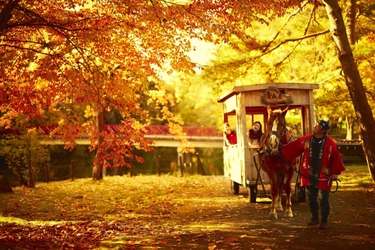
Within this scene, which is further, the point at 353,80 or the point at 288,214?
the point at 353,80

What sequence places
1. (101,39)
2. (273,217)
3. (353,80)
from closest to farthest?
(273,217)
(101,39)
(353,80)

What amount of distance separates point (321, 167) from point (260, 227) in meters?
1.52

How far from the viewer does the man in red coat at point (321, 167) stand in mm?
7367

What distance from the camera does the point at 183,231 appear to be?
7770 millimetres

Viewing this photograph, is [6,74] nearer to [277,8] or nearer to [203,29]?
[203,29]

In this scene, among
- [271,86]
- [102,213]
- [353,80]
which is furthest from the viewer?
[353,80]

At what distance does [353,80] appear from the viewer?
36.9 feet

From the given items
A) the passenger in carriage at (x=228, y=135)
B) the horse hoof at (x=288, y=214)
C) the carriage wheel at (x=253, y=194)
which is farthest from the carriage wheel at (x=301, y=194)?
the passenger in carriage at (x=228, y=135)

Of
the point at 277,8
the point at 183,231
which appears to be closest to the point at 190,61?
the point at 277,8

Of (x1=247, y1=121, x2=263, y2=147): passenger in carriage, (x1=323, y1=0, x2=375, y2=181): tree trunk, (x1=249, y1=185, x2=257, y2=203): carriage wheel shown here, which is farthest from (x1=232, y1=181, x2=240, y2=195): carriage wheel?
(x1=323, y1=0, x2=375, y2=181): tree trunk

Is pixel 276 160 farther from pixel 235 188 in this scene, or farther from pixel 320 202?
pixel 235 188

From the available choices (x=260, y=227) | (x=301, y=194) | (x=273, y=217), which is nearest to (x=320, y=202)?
(x=260, y=227)

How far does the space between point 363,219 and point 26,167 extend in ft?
45.0

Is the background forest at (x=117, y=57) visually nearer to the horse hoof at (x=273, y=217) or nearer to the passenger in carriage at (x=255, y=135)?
the passenger in carriage at (x=255, y=135)
